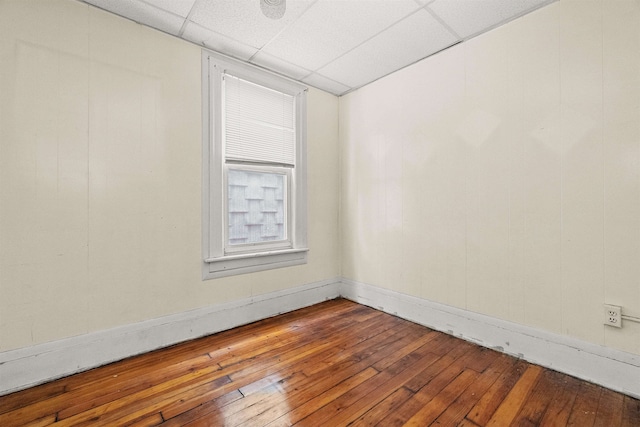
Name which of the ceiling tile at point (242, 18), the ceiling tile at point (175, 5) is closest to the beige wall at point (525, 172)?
the ceiling tile at point (242, 18)

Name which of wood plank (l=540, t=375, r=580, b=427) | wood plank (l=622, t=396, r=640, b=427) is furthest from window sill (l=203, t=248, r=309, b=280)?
wood plank (l=622, t=396, r=640, b=427)

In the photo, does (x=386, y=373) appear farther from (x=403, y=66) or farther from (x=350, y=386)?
(x=403, y=66)

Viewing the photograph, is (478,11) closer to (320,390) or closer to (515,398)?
(515,398)

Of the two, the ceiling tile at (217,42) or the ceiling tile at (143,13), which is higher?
the ceiling tile at (143,13)

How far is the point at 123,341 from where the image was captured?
7.40 ft

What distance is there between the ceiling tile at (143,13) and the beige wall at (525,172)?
84.3 inches

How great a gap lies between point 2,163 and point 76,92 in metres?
0.67

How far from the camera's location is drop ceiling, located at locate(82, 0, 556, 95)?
84.9 inches

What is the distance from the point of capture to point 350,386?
1.91 m

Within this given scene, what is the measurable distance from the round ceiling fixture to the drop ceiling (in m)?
0.04

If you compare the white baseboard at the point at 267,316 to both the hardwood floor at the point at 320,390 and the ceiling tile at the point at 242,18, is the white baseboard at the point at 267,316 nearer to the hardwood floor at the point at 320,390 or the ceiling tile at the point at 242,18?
the hardwood floor at the point at 320,390

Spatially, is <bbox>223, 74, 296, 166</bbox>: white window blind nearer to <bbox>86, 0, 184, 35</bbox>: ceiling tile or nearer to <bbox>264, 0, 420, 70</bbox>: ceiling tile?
<bbox>264, 0, 420, 70</bbox>: ceiling tile

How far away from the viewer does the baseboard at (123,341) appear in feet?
6.19

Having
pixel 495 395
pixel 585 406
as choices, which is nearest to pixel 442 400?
pixel 495 395
